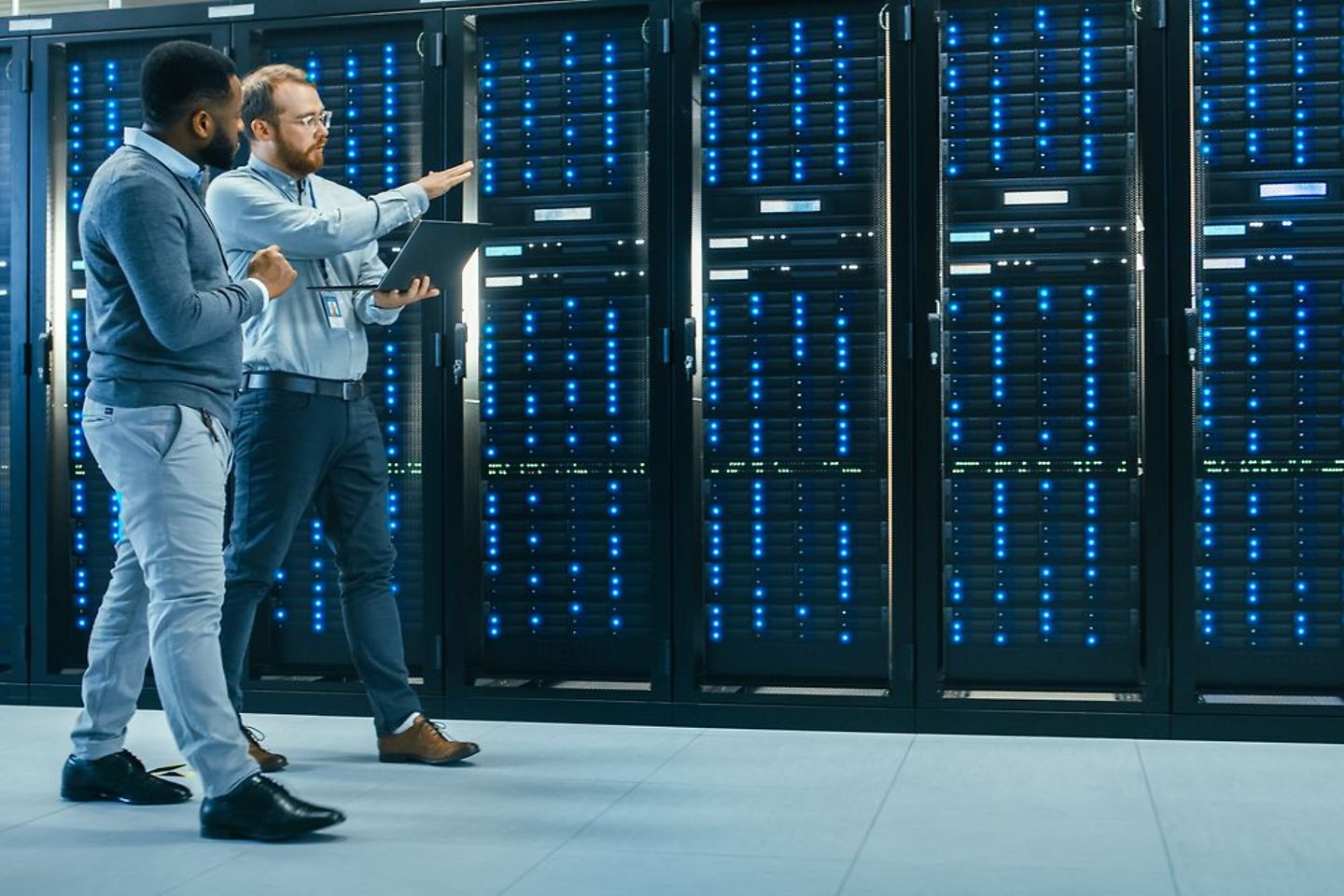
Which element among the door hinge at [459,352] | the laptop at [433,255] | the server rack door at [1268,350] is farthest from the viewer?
the door hinge at [459,352]

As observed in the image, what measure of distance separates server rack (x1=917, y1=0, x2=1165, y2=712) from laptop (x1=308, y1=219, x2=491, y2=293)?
1.34 meters

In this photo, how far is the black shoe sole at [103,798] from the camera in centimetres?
318

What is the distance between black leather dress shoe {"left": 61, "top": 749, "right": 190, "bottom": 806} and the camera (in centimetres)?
317

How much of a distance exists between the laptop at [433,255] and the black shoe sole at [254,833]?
1.19 metres

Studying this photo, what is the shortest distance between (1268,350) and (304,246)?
2.52 meters

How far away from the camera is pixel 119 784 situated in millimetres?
3176

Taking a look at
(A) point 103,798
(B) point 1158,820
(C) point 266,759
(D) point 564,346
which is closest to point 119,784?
(A) point 103,798

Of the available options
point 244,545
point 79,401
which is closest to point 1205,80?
point 244,545

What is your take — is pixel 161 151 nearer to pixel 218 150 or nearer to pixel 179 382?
pixel 218 150

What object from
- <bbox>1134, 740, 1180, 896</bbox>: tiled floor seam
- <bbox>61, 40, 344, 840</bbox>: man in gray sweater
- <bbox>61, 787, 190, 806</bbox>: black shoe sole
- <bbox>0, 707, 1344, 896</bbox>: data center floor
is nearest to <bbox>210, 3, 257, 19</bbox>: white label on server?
<bbox>61, 40, 344, 840</bbox>: man in gray sweater

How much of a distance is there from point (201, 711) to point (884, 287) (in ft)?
7.34

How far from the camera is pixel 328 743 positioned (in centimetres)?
396

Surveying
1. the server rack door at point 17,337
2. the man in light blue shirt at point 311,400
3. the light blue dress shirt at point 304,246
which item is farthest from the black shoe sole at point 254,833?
the server rack door at point 17,337

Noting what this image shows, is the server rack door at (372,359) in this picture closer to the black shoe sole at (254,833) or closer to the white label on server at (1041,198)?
the black shoe sole at (254,833)
